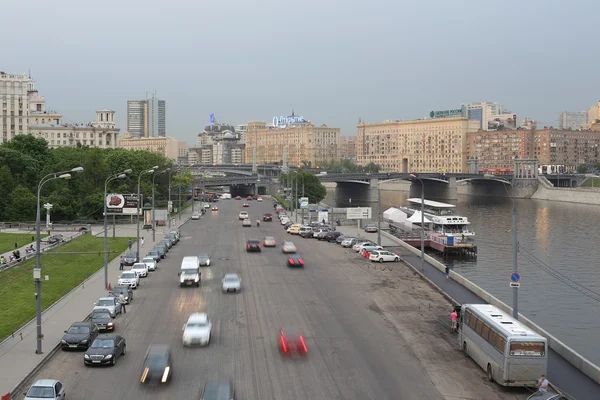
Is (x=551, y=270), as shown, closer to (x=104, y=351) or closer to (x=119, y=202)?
(x=119, y=202)

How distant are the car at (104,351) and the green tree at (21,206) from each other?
5695 centimetres

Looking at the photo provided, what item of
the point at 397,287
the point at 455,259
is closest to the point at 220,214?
the point at 455,259

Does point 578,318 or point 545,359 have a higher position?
point 545,359

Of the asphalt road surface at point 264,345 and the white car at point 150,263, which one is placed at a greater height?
the white car at point 150,263

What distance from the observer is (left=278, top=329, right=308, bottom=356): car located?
24.9 metres

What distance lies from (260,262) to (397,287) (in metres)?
13.0

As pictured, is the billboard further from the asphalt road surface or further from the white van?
the white van

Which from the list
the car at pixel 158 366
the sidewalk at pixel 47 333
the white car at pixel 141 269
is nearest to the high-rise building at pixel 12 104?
the white car at pixel 141 269

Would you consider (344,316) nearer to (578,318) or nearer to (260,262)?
(578,318)

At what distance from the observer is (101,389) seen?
20.6 m

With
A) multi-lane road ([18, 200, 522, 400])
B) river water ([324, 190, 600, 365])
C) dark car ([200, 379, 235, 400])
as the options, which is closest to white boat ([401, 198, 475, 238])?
river water ([324, 190, 600, 365])

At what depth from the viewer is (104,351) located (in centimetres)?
2309

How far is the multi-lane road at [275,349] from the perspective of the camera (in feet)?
68.5

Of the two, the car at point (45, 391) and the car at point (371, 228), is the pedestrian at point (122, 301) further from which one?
the car at point (371, 228)
